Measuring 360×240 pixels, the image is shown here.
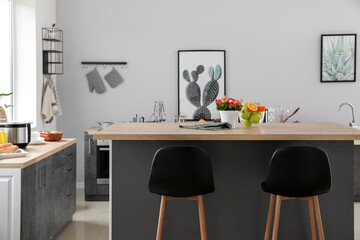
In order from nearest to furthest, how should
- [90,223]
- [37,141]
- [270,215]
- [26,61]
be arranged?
[270,215] < [37,141] < [90,223] < [26,61]

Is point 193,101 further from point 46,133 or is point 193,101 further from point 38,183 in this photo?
point 38,183

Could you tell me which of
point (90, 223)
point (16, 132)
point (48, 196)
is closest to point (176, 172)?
point (48, 196)

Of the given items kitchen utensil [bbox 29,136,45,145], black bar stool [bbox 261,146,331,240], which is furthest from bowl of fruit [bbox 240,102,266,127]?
kitchen utensil [bbox 29,136,45,145]

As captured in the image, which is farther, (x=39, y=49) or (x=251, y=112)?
(x=39, y=49)

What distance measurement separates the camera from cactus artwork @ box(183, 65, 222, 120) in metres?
6.24

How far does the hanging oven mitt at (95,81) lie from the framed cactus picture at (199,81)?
112cm

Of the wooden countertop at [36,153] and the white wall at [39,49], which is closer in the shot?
the wooden countertop at [36,153]

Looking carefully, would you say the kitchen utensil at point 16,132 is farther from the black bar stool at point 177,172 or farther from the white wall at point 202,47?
the white wall at point 202,47

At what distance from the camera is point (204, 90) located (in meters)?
6.24

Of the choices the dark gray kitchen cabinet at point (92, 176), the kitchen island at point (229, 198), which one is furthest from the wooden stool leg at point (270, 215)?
the dark gray kitchen cabinet at point (92, 176)

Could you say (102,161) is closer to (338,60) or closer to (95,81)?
(95,81)

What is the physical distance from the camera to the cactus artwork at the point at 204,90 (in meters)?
6.24

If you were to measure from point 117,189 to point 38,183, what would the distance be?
773 mm

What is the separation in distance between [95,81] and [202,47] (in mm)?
1602
